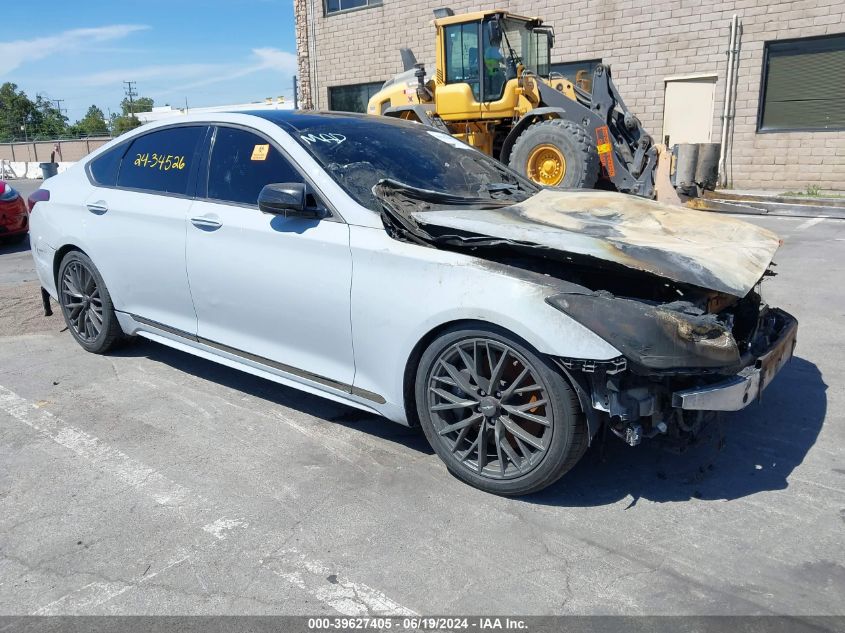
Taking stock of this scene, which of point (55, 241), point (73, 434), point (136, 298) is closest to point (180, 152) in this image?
point (136, 298)

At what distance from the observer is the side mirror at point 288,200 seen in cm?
369

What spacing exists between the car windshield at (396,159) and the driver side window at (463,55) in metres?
7.82

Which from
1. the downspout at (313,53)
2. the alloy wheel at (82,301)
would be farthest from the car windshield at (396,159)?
the downspout at (313,53)

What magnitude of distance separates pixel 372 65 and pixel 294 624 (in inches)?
887

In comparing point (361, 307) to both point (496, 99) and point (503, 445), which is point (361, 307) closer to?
point (503, 445)

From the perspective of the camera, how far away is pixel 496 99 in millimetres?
12195

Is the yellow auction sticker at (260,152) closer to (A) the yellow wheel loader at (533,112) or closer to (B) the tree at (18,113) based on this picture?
(A) the yellow wheel loader at (533,112)

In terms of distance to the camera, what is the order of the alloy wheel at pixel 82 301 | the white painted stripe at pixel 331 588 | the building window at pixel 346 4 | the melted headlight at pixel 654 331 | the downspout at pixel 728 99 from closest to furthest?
the white painted stripe at pixel 331 588, the melted headlight at pixel 654 331, the alloy wheel at pixel 82 301, the downspout at pixel 728 99, the building window at pixel 346 4

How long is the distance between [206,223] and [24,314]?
3440 millimetres

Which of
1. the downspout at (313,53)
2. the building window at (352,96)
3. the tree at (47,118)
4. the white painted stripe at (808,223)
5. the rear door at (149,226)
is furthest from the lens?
the tree at (47,118)

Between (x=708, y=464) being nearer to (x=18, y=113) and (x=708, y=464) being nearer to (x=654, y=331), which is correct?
(x=654, y=331)

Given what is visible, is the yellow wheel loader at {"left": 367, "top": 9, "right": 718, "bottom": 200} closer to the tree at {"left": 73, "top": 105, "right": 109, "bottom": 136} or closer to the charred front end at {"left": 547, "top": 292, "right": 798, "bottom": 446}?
the charred front end at {"left": 547, "top": 292, "right": 798, "bottom": 446}

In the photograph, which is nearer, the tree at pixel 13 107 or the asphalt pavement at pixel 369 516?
the asphalt pavement at pixel 369 516

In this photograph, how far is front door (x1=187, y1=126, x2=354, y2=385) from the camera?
3.68m
